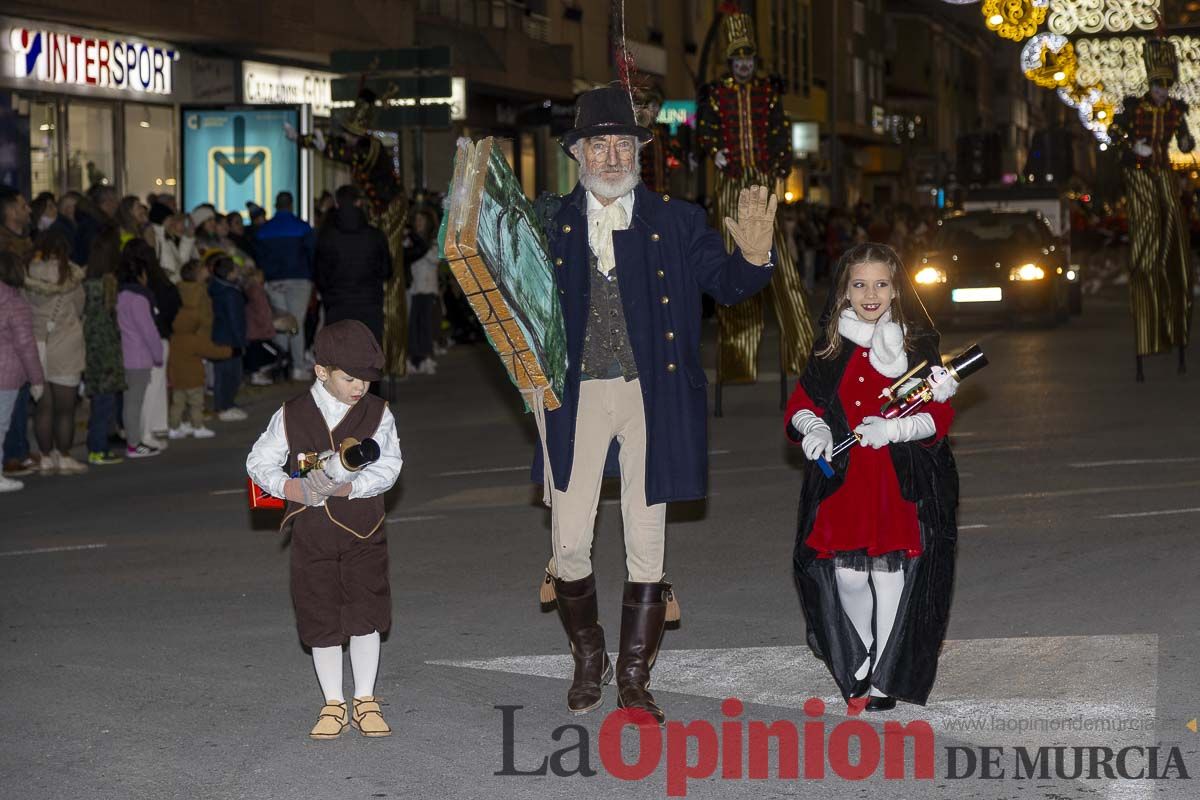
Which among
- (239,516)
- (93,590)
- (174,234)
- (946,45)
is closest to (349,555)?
(93,590)

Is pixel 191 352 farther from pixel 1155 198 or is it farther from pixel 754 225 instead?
pixel 754 225

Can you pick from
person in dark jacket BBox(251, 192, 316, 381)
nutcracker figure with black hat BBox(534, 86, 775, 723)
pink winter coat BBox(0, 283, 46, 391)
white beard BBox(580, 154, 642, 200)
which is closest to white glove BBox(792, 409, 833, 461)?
nutcracker figure with black hat BBox(534, 86, 775, 723)

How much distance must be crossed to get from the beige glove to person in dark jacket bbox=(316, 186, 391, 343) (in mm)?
11297

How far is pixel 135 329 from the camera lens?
14.7 metres

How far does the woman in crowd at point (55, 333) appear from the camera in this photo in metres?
13.7

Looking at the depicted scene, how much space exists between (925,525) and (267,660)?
2.66m

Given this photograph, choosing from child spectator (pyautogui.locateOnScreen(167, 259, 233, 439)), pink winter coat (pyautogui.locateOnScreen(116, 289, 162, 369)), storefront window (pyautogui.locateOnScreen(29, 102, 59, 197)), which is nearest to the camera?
pink winter coat (pyautogui.locateOnScreen(116, 289, 162, 369))

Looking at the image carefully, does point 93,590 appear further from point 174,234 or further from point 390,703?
point 174,234

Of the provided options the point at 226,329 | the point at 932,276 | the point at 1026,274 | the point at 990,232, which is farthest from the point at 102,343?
the point at 990,232

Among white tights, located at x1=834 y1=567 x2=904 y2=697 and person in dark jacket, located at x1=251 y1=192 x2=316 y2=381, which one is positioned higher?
person in dark jacket, located at x1=251 y1=192 x2=316 y2=381

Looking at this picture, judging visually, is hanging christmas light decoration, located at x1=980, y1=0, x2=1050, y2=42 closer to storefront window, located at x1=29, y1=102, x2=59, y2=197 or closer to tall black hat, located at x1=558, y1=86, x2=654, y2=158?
storefront window, located at x1=29, y1=102, x2=59, y2=197

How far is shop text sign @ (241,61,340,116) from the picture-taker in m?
28.5

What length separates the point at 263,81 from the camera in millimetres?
28953

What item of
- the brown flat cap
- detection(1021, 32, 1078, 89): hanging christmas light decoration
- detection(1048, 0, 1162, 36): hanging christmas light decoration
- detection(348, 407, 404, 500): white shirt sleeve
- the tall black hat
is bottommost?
detection(348, 407, 404, 500): white shirt sleeve
